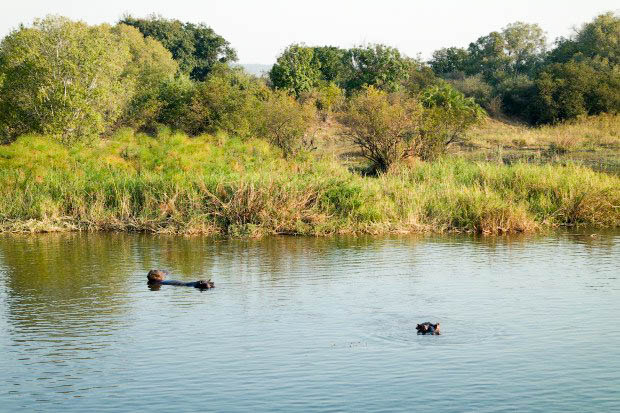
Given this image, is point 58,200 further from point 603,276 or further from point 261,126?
point 603,276

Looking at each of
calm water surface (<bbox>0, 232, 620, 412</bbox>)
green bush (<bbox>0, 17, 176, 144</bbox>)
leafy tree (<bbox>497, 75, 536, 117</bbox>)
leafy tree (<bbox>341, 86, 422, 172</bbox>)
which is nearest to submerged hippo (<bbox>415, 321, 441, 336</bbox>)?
calm water surface (<bbox>0, 232, 620, 412</bbox>)

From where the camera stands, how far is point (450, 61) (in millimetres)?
71188

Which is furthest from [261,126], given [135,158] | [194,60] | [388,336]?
[194,60]

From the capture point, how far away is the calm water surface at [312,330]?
10.4 meters

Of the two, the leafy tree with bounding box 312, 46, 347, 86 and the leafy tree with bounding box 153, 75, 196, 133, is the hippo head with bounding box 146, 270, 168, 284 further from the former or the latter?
the leafy tree with bounding box 312, 46, 347, 86

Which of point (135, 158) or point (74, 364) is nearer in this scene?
point (74, 364)

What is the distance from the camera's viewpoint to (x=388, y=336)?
12.8m

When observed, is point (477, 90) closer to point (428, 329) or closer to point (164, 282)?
point (164, 282)

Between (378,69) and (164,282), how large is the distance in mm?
39341

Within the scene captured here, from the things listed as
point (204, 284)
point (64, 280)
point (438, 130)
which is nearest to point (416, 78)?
point (438, 130)

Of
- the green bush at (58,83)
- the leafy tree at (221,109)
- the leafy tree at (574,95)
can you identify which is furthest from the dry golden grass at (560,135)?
the green bush at (58,83)

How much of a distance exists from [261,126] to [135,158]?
8487 mm

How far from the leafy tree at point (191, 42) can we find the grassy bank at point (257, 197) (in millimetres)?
42730

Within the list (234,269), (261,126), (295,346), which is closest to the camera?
(295,346)
